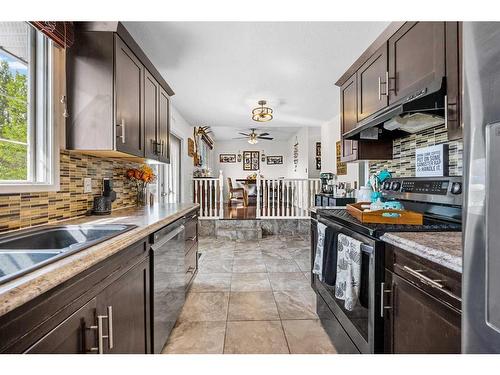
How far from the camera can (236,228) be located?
4.95m

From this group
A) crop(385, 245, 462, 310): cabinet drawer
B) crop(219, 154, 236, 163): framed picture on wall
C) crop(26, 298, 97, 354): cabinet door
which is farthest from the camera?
crop(219, 154, 236, 163): framed picture on wall

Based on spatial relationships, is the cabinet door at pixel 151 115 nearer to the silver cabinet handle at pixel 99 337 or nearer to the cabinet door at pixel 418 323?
the silver cabinet handle at pixel 99 337

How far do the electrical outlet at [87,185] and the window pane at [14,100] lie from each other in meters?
0.44

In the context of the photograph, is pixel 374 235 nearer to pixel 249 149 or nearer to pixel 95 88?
pixel 95 88

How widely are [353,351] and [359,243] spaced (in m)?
0.64

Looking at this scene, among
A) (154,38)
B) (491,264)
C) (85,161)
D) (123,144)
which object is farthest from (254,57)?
(491,264)

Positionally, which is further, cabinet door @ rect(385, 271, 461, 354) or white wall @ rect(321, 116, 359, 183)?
white wall @ rect(321, 116, 359, 183)

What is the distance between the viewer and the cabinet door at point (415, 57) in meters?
1.41

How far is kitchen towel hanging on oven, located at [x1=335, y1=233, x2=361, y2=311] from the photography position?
4.12ft

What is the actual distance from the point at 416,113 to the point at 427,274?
3.84 feet

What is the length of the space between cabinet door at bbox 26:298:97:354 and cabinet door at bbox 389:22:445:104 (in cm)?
202

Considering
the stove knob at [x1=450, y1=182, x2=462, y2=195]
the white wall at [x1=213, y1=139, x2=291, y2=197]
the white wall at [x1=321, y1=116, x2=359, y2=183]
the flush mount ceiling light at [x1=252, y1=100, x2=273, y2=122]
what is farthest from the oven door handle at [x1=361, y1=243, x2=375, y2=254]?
the white wall at [x1=213, y1=139, x2=291, y2=197]

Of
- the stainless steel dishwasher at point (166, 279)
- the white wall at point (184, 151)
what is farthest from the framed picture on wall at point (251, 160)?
the stainless steel dishwasher at point (166, 279)

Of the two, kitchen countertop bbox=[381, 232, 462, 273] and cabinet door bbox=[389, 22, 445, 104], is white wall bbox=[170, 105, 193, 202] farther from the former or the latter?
kitchen countertop bbox=[381, 232, 462, 273]
